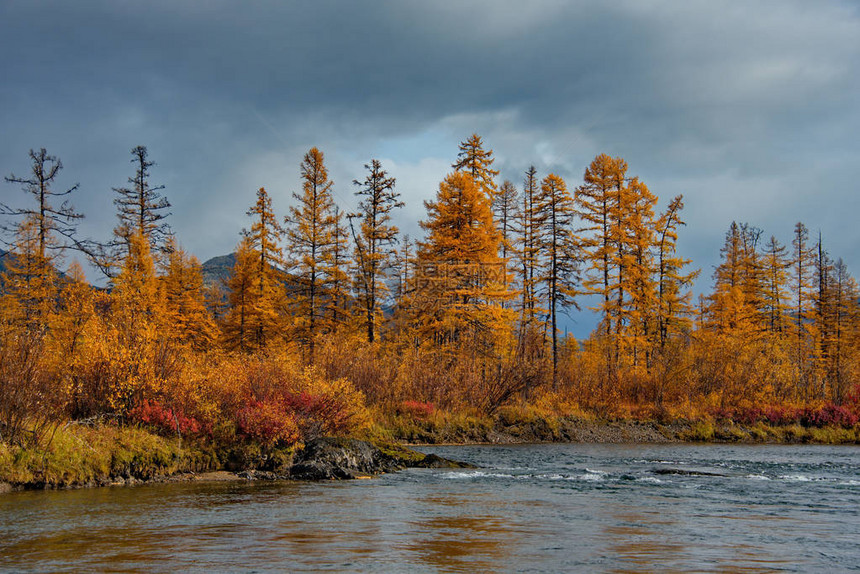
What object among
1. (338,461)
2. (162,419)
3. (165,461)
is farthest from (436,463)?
(162,419)

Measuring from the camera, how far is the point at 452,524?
1020 centimetres

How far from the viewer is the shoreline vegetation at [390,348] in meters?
15.2

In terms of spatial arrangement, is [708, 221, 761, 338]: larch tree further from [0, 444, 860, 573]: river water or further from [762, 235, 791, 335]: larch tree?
[0, 444, 860, 573]: river water

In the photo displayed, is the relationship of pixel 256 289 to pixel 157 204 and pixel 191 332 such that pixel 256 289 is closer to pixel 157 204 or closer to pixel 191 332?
pixel 191 332

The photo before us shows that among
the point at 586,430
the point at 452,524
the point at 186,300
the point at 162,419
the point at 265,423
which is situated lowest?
the point at 586,430

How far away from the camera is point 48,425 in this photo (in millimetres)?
13094

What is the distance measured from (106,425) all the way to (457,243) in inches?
990

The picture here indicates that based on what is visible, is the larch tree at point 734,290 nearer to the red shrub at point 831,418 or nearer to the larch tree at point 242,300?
the red shrub at point 831,418

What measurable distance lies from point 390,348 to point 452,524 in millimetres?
22495

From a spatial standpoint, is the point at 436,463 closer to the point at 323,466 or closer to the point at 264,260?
the point at 323,466

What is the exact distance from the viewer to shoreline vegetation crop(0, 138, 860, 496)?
15.2 metres

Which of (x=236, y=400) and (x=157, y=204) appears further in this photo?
(x=157, y=204)

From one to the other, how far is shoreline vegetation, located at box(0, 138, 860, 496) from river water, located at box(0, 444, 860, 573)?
1721mm

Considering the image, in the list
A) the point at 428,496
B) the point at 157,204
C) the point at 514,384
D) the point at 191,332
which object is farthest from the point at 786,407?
the point at 157,204
